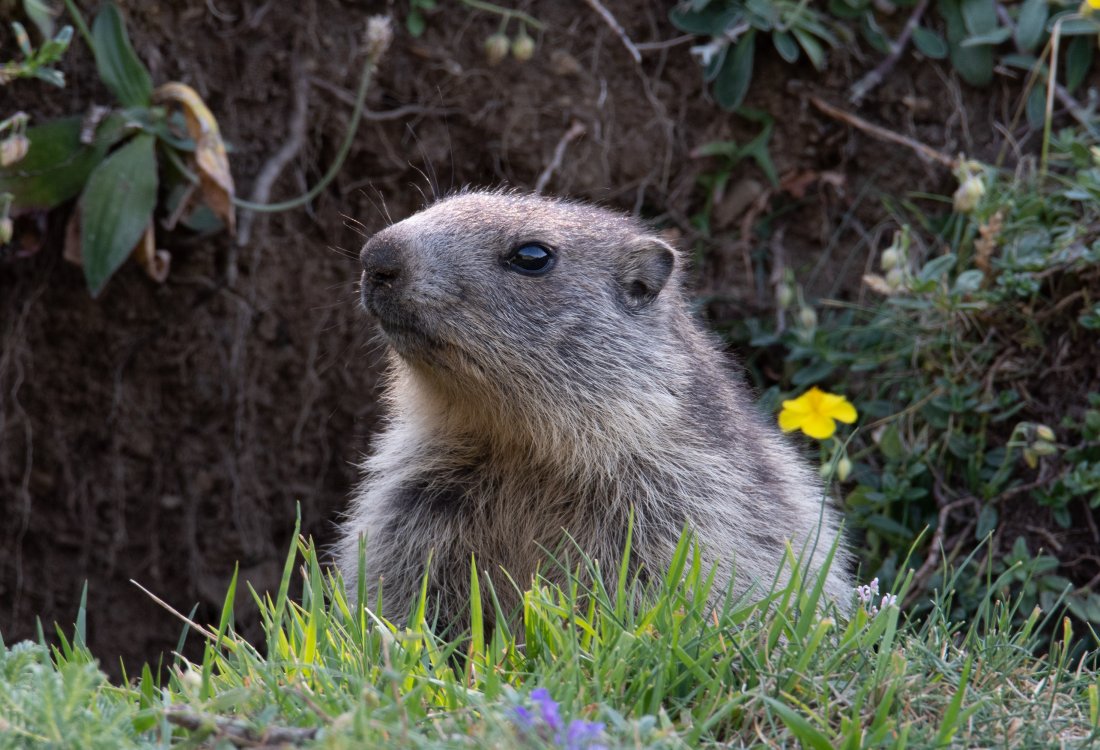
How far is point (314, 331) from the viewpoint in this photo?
7230 mm

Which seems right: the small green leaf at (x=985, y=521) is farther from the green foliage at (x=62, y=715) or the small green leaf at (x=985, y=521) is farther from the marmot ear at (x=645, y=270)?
the green foliage at (x=62, y=715)

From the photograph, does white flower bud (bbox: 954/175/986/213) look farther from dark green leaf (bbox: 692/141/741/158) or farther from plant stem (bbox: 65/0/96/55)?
plant stem (bbox: 65/0/96/55)

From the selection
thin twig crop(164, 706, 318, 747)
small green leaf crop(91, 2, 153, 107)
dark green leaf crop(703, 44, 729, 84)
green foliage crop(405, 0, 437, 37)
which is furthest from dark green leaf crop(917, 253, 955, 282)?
thin twig crop(164, 706, 318, 747)

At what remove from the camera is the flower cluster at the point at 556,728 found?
2.30 meters

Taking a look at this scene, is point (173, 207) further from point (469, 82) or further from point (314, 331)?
point (469, 82)

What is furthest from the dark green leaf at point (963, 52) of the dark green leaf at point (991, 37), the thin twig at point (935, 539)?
the thin twig at point (935, 539)

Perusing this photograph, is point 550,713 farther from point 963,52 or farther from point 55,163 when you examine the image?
point 963,52

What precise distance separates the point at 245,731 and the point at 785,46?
532cm

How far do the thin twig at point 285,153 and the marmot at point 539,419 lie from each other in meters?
2.37

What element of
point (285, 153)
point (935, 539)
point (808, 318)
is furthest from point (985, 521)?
point (285, 153)

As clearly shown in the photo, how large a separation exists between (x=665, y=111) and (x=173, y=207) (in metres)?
2.82

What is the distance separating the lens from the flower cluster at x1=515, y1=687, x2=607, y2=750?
2305 mm

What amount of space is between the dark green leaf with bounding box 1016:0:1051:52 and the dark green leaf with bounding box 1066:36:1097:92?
208 millimetres

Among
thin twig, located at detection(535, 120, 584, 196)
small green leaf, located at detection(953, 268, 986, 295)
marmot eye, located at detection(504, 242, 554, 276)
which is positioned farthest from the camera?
thin twig, located at detection(535, 120, 584, 196)
